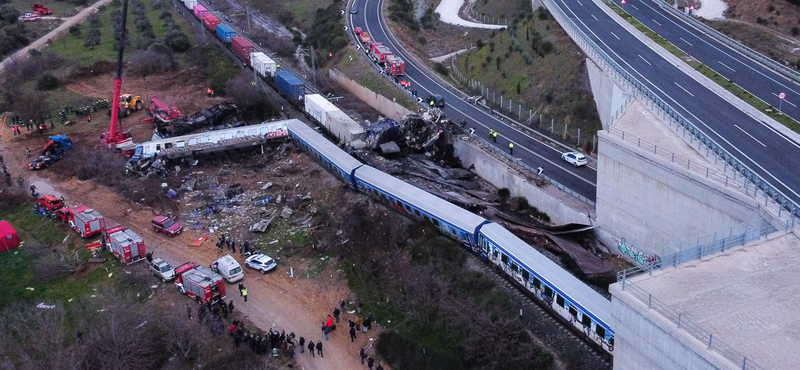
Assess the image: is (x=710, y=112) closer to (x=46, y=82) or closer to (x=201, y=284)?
(x=201, y=284)

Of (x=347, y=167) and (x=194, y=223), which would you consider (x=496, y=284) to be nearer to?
(x=347, y=167)

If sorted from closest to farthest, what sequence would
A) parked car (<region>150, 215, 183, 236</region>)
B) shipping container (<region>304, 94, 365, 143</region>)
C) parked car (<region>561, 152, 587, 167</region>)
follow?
1. parked car (<region>150, 215, 183, 236</region>)
2. parked car (<region>561, 152, 587, 167</region>)
3. shipping container (<region>304, 94, 365, 143</region>)

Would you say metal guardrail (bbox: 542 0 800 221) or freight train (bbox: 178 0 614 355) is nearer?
metal guardrail (bbox: 542 0 800 221)

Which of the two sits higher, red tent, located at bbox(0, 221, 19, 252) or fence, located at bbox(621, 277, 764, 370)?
fence, located at bbox(621, 277, 764, 370)

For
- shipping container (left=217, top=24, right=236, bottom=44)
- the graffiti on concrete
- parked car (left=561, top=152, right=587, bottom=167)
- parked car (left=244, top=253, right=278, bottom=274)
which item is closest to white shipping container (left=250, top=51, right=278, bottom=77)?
shipping container (left=217, top=24, right=236, bottom=44)

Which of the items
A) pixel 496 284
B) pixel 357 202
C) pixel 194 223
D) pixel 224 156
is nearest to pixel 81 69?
pixel 224 156

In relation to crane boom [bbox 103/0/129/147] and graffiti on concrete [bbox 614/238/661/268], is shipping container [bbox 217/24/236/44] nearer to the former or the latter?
crane boom [bbox 103/0/129/147]

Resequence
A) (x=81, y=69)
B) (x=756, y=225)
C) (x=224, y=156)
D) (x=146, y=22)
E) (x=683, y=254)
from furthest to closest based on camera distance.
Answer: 1. (x=146, y=22)
2. (x=81, y=69)
3. (x=224, y=156)
4. (x=756, y=225)
5. (x=683, y=254)
